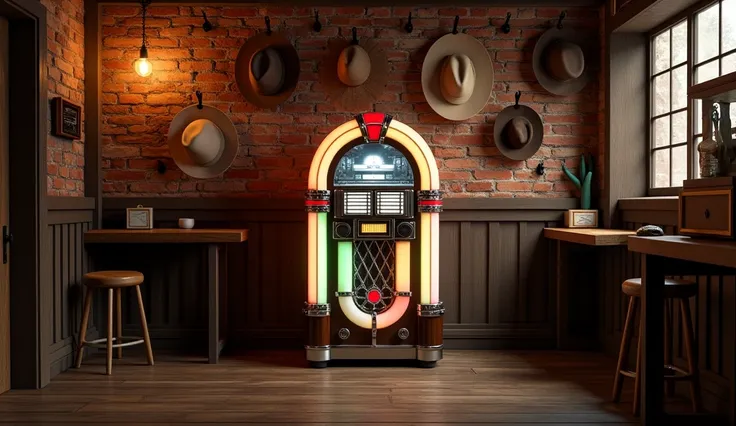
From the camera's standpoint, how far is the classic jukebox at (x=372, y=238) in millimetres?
4191

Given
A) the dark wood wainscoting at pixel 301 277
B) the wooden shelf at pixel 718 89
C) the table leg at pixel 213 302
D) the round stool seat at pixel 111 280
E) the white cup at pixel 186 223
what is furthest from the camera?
the dark wood wainscoting at pixel 301 277

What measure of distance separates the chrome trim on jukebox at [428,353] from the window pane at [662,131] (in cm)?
203

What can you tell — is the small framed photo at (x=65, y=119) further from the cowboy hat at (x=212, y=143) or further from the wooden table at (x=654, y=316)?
the wooden table at (x=654, y=316)

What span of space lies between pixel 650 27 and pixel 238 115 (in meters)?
2.93

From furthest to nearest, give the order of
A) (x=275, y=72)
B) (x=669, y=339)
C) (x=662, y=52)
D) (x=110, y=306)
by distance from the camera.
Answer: (x=275, y=72) < (x=662, y=52) < (x=110, y=306) < (x=669, y=339)

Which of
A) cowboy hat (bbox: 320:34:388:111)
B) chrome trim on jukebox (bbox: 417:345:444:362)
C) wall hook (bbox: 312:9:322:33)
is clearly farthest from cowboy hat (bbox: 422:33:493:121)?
chrome trim on jukebox (bbox: 417:345:444:362)

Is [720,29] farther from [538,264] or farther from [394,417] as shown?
[394,417]

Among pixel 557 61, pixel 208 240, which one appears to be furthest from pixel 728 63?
pixel 208 240

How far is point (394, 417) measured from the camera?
127 inches

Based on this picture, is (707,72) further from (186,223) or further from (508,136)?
(186,223)

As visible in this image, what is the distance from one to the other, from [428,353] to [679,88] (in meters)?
2.32

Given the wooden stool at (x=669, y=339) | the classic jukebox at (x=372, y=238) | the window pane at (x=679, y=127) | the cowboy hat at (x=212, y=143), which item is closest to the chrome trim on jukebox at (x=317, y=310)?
the classic jukebox at (x=372, y=238)

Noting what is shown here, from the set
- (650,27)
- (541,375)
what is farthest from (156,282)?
(650,27)

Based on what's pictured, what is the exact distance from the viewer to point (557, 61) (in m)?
4.71
